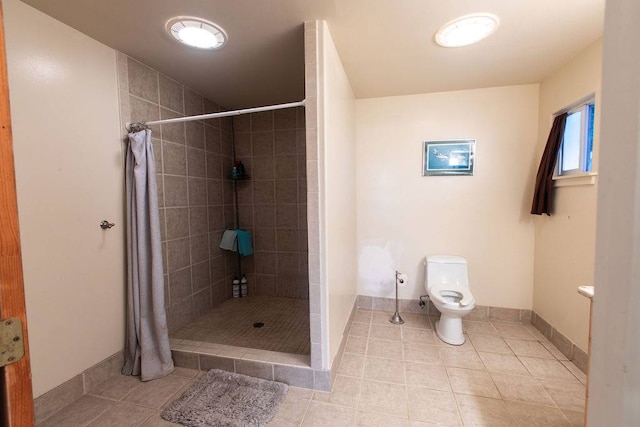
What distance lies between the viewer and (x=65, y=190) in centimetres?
152

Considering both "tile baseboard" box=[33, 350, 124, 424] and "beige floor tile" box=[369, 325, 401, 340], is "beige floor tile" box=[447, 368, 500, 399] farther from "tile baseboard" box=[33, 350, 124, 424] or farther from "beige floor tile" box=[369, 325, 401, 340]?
"tile baseboard" box=[33, 350, 124, 424]

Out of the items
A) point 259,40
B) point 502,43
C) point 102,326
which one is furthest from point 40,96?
point 502,43

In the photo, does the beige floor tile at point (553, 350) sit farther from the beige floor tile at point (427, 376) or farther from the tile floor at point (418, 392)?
the beige floor tile at point (427, 376)

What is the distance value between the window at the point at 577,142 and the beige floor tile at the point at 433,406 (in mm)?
1875

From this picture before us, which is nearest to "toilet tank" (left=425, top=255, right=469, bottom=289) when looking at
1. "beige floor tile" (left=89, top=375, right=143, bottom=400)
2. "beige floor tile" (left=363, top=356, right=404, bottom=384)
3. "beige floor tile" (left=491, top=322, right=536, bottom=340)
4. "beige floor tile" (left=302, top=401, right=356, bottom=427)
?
"beige floor tile" (left=491, top=322, right=536, bottom=340)

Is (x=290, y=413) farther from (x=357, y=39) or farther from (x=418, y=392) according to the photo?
(x=357, y=39)

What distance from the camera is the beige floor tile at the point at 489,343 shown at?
6.77ft

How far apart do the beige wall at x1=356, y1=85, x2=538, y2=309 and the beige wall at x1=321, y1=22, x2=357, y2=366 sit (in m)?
0.30

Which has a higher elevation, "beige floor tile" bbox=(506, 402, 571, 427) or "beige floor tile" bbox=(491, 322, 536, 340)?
"beige floor tile" bbox=(491, 322, 536, 340)

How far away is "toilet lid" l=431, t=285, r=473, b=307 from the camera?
82.5 inches

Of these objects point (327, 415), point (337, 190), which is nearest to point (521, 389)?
point (327, 415)

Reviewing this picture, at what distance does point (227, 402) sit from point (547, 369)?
85.5 inches

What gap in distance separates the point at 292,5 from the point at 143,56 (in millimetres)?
1250

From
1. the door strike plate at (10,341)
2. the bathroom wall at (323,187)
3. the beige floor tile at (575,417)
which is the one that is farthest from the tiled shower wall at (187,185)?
the beige floor tile at (575,417)
